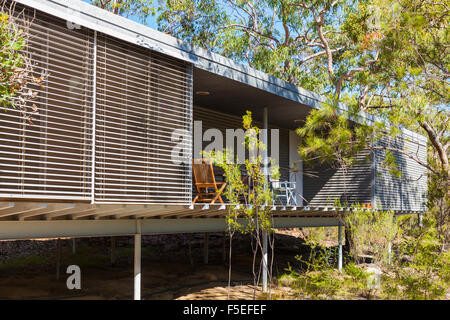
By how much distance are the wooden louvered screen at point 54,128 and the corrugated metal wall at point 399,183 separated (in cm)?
739

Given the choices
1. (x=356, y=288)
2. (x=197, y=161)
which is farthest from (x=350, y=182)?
(x=197, y=161)

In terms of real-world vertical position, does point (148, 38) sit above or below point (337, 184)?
above

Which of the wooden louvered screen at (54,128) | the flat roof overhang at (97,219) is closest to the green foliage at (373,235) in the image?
the flat roof overhang at (97,219)

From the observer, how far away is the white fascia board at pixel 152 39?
5.00 m

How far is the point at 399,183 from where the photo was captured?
12828 mm

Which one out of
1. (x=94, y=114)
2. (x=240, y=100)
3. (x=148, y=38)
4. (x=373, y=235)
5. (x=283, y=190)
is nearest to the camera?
(x=94, y=114)

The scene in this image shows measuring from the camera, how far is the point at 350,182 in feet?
39.0

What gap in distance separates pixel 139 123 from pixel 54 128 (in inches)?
49.7

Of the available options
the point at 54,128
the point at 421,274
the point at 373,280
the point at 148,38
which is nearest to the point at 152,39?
the point at 148,38

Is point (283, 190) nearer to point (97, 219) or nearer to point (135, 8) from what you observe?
point (97, 219)

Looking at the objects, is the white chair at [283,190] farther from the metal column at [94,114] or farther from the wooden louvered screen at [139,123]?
the metal column at [94,114]

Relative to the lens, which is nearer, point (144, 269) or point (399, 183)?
point (144, 269)

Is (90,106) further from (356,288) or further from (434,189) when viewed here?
(434,189)
